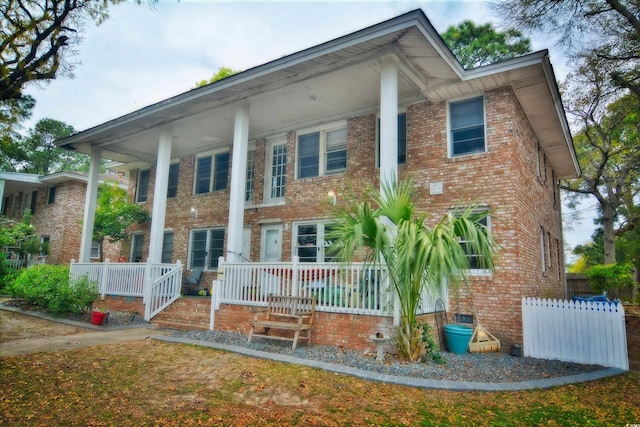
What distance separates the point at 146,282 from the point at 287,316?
4.91 m

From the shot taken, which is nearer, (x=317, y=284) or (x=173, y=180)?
(x=317, y=284)

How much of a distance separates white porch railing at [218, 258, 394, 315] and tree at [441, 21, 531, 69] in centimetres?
1965

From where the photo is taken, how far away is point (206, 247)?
13680mm

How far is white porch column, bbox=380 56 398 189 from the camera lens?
7633 millimetres

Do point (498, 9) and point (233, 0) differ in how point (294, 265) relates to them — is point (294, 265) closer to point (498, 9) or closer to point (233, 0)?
point (233, 0)

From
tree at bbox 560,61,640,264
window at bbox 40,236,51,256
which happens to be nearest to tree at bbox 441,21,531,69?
tree at bbox 560,61,640,264

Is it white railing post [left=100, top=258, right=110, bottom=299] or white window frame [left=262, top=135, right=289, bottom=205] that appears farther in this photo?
white window frame [left=262, top=135, right=289, bottom=205]

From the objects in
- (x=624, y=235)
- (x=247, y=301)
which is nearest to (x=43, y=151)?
(x=247, y=301)

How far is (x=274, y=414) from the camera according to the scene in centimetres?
395

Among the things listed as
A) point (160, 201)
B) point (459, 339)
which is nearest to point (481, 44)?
point (160, 201)

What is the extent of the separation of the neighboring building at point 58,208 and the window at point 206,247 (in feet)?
25.5

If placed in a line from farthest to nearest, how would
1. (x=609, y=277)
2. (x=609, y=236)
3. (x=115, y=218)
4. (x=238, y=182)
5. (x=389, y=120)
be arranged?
(x=609, y=236), (x=609, y=277), (x=115, y=218), (x=238, y=182), (x=389, y=120)

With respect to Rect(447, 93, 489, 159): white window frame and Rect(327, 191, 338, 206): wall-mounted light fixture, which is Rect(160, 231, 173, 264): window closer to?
Rect(327, 191, 338, 206): wall-mounted light fixture

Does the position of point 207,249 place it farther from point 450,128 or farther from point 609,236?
point 609,236
